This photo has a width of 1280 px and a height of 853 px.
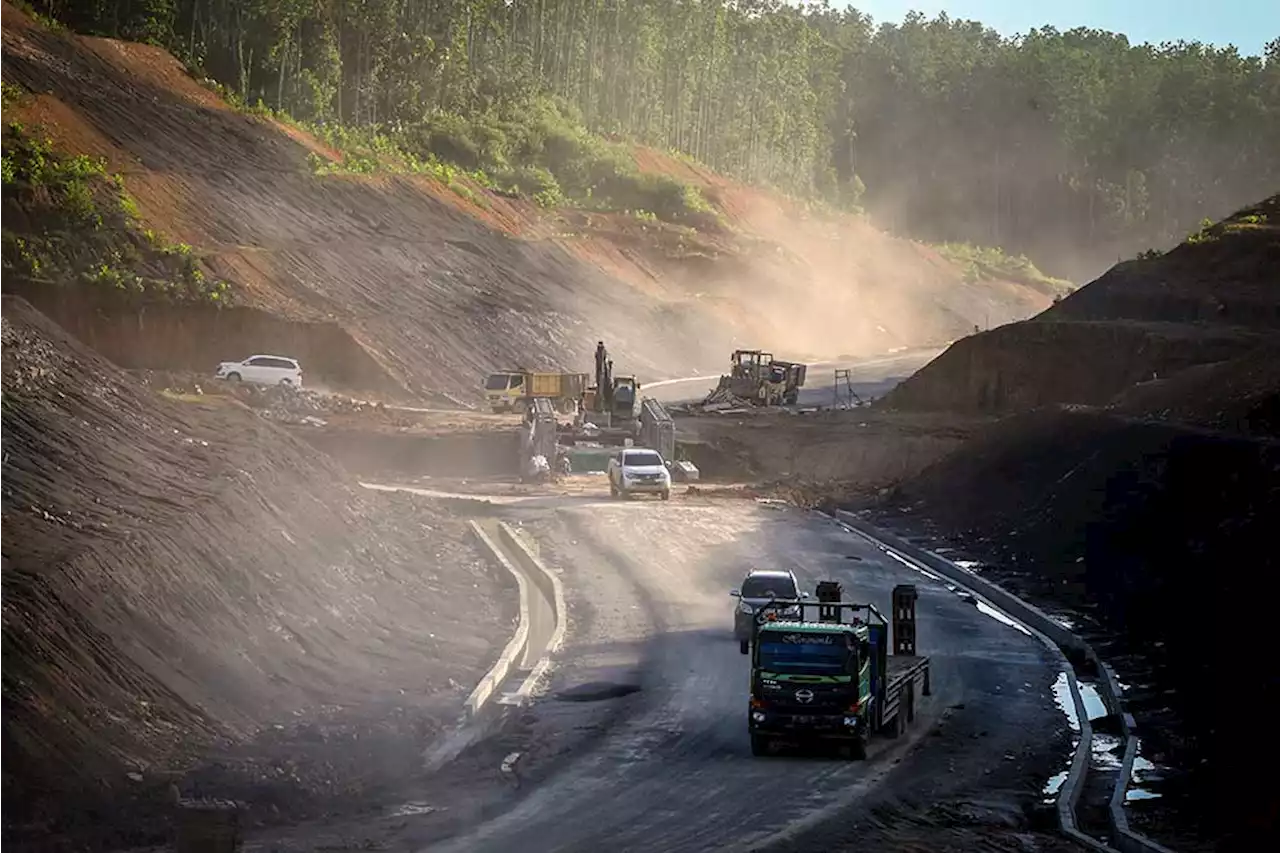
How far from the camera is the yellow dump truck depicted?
73688 mm

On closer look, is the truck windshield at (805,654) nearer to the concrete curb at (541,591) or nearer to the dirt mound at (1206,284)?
the concrete curb at (541,591)

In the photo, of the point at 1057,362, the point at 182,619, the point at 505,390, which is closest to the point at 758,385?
the point at 505,390

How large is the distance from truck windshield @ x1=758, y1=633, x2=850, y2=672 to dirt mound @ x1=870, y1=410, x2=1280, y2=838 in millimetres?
5505

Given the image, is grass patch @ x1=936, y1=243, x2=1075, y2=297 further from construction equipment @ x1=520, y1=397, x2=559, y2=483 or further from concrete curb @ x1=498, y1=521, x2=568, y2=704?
concrete curb @ x1=498, y1=521, x2=568, y2=704

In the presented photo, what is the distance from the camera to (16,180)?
237ft

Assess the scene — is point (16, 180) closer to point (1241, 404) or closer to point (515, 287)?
point (515, 287)

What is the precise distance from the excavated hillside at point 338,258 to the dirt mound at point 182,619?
36448mm

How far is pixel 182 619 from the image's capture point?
25891mm

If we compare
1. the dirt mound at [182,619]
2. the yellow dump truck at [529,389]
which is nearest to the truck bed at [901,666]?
the dirt mound at [182,619]

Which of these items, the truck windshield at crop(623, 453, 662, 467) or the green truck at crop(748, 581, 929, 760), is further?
the truck windshield at crop(623, 453, 662, 467)

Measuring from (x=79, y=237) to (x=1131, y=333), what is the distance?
139 ft

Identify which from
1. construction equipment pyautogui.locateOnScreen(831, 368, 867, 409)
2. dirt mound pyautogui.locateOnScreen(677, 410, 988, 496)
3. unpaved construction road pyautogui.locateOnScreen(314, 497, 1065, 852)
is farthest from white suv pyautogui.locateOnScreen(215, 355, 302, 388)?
construction equipment pyautogui.locateOnScreen(831, 368, 867, 409)

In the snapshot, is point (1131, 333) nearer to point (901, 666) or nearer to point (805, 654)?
point (901, 666)

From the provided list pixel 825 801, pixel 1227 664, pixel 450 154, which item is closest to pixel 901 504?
pixel 1227 664
